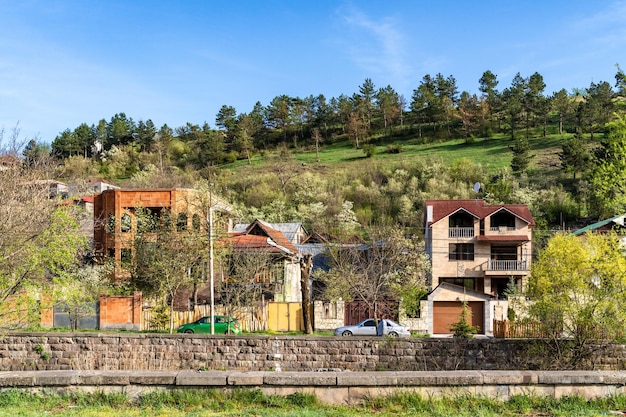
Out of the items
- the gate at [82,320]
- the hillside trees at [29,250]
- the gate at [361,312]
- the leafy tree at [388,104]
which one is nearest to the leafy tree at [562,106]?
the leafy tree at [388,104]

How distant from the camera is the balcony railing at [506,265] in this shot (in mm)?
39688

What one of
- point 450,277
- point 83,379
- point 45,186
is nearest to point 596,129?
point 450,277

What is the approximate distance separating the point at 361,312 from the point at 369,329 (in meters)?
2.85

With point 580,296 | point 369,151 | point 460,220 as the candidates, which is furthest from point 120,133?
point 580,296

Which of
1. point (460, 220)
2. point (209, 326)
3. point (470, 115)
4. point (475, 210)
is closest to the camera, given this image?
point (209, 326)

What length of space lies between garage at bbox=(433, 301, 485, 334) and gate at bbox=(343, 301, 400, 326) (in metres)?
3.15

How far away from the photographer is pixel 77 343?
19625mm

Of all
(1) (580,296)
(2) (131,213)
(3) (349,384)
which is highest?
(2) (131,213)

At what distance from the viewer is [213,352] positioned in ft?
64.7

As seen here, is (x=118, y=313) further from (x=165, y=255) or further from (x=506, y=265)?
(x=506, y=265)

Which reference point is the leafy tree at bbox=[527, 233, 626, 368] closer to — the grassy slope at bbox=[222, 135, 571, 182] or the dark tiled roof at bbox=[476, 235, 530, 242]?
Result: the dark tiled roof at bbox=[476, 235, 530, 242]

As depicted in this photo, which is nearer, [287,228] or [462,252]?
[462,252]

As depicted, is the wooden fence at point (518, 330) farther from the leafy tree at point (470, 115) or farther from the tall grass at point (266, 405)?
the leafy tree at point (470, 115)

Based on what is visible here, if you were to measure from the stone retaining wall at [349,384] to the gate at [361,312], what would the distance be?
21820mm
